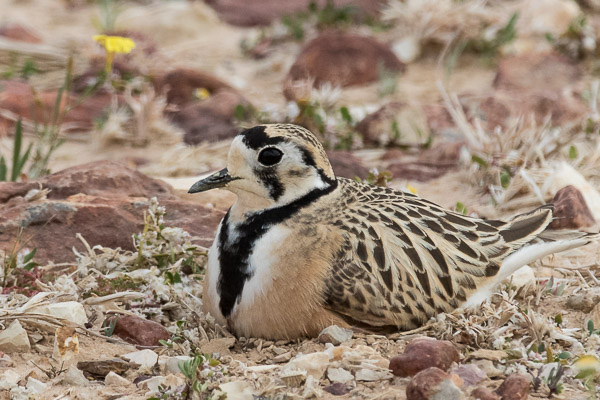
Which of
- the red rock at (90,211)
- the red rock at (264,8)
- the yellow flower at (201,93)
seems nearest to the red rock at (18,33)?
the yellow flower at (201,93)

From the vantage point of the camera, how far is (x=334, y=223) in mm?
4133

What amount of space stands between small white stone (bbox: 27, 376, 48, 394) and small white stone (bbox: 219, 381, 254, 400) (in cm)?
72

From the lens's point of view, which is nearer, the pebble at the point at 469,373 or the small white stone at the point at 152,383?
the pebble at the point at 469,373

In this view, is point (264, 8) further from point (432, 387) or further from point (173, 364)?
point (432, 387)

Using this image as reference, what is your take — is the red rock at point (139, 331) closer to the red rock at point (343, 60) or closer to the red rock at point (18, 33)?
the red rock at point (343, 60)

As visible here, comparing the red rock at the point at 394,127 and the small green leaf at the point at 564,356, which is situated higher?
the small green leaf at the point at 564,356

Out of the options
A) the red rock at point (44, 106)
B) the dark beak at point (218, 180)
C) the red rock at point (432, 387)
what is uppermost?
the dark beak at point (218, 180)

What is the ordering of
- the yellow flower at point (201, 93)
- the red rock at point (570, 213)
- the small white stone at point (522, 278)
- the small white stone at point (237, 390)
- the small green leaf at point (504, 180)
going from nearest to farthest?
1. the small white stone at point (237, 390)
2. the small white stone at point (522, 278)
3. the red rock at point (570, 213)
4. the small green leaf at point (504, 180)
5. the yellow flower at point (201, 93)

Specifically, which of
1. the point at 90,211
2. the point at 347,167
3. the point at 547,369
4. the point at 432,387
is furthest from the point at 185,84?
the point at 432,387

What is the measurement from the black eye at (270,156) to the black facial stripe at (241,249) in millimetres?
206

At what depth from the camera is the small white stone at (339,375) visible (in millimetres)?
3621

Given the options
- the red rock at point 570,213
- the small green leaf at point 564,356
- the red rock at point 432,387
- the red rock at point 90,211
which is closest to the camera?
the red rock at point 432,387

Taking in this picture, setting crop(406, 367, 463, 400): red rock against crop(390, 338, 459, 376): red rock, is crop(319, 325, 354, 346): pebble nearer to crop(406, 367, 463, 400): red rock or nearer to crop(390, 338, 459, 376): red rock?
crop(390, 338, 459, 376): red rock

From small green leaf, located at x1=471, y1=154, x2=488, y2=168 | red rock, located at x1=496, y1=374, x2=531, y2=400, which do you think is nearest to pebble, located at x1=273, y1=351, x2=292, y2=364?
red rock, located at x1=496, y1=374, x2=531, y2=400
